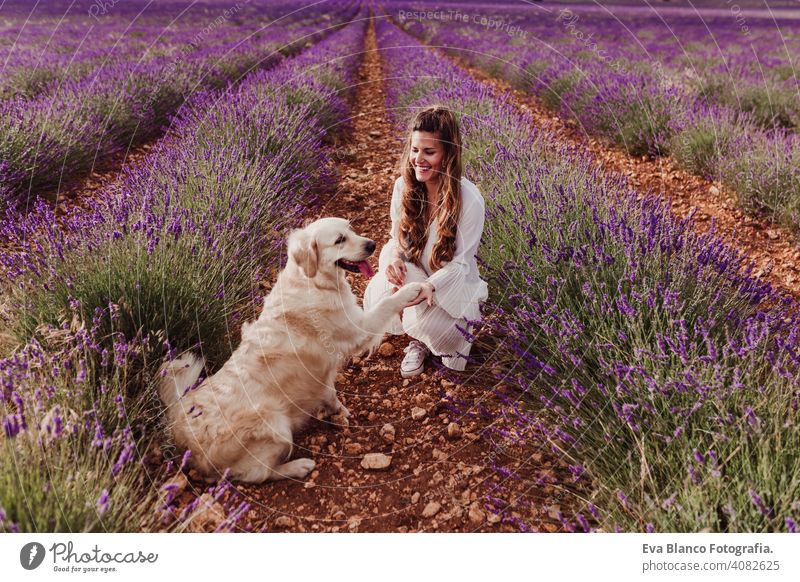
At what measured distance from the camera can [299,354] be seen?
247cm

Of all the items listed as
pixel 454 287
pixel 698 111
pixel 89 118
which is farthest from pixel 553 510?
pixel 698 111

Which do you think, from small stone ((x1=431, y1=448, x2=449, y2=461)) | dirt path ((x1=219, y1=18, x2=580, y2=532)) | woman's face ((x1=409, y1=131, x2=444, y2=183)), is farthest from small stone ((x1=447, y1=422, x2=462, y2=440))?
woman's face ((x1=409, y1=131, x2=444, y2=183))

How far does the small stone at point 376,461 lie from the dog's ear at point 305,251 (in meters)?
1.02

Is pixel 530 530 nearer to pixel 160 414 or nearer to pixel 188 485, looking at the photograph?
pixel 188 485

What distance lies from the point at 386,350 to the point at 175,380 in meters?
1.54

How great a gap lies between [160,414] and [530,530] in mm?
1796

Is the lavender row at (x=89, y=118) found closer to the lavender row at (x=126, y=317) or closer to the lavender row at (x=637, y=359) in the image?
the lavender row at (x=126, y=317)

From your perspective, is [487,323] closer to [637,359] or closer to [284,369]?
[637,359]

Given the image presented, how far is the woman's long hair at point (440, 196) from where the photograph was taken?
2.77 metres

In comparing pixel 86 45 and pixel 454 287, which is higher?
pixel 86 45

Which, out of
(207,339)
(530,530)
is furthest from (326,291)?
(530,530)

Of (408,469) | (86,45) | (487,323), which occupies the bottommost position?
(408,469)

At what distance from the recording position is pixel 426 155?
2.83 meters

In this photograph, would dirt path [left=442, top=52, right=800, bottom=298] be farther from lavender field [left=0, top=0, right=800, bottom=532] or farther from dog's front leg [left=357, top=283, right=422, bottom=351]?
dog's front leg [left=357, top=283, right=422, bottom=351]
